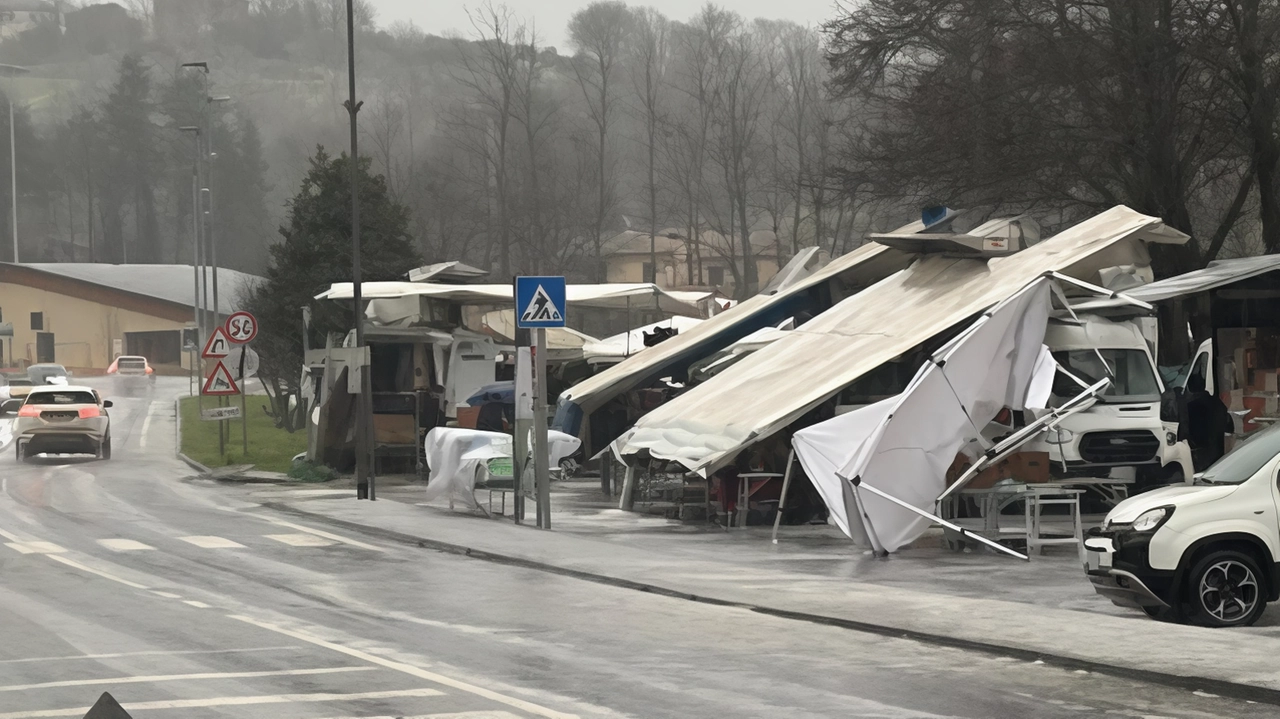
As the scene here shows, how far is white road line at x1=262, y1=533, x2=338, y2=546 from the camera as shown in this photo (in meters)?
20.6

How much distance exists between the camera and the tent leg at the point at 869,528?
60.6 feet

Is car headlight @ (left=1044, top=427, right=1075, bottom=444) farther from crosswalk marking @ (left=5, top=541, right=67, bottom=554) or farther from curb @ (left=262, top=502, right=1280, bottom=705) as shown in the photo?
crosswalk marking @ (left=5, top=541, right=67, bottom=554)

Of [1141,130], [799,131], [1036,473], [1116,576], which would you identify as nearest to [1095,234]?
[1036,473]

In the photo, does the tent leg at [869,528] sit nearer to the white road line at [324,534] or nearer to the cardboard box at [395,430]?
the white road line at [324,534]

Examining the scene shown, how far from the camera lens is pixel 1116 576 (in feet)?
43.0

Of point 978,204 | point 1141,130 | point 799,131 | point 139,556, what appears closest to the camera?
point 139,556

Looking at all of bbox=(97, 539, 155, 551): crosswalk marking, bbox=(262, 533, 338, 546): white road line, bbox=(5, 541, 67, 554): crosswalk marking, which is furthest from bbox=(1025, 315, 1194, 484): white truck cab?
bbox=(5, 541, 67, 554): crosswalk marking

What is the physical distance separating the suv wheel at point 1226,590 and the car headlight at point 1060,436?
6816 millimetres

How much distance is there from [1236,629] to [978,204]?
23.9 m

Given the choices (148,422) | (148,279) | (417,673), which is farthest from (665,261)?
(417,673)

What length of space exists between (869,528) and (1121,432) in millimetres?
3630

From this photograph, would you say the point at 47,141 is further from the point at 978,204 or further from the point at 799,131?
the point at 978,204

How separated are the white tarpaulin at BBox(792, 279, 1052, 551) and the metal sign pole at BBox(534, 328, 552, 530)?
341cm

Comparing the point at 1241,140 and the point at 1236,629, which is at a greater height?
the point at 1241,140
